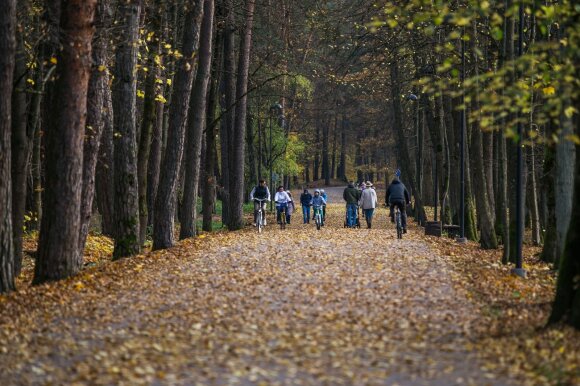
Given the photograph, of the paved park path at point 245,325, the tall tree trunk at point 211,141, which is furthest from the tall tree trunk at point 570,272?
the tall tree trunk at point 211,141

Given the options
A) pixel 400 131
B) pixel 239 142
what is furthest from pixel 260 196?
pixel 400 131

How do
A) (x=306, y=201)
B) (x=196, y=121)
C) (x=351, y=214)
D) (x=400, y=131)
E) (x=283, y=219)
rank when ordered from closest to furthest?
(x=196, y=121) → (x=283, y=219) → (x=351, y=214) → (x=306, y=201) → (x=400, y=131)

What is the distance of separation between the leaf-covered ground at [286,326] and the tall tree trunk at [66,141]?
25.9 inches

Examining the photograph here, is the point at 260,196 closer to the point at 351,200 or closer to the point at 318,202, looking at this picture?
the point at 318,202

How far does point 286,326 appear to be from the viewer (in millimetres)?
11430

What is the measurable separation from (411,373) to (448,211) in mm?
25846

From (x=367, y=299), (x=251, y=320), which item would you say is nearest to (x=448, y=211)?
(x=367, y=299)

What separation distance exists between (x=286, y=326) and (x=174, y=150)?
478 inches

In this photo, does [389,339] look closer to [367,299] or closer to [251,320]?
[251,320]

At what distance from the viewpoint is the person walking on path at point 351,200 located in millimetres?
36250

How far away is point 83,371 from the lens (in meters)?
8.94

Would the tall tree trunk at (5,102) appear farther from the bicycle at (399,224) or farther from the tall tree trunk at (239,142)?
the tall tree trunk at (239,142)

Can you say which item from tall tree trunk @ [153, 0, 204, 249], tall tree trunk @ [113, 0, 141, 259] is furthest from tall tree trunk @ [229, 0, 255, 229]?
tall tree trunk @ [113, 0, 141, 259]

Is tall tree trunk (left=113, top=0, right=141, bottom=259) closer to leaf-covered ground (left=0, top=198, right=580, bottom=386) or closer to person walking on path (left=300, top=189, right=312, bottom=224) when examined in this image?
leaf-covered ground (left=0, top=198, right=580, bottom=386)
